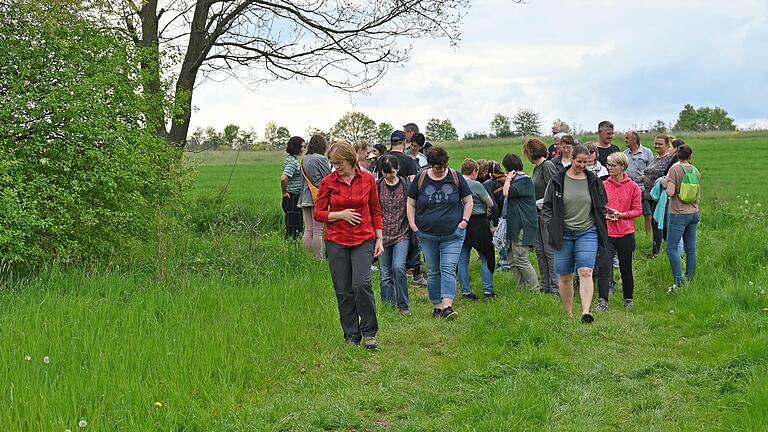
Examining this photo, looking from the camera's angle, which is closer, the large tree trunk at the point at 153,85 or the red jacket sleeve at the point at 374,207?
the red jacket sleeve at the point at 374,207

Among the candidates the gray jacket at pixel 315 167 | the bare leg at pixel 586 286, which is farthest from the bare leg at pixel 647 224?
the gray jacket at pixel 315 167

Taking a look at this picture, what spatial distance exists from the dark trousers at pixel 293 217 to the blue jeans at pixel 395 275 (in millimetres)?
3711

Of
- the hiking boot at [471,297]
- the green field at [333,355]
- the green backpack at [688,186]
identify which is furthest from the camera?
the hiking boot at [471,297]

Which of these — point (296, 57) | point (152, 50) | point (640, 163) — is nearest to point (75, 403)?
point (152, 50)

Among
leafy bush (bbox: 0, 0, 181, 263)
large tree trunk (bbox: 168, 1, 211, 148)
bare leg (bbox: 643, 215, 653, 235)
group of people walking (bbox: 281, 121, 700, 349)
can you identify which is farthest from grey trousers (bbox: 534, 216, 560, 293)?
large tree trunk (bbox: 168, 1, 211, 148)

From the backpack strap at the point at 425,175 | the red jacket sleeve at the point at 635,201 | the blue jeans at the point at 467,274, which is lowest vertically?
the blue jeans at the point at 467,274

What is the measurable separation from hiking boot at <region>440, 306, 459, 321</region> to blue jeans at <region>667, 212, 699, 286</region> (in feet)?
9.87

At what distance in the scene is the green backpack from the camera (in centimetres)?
889

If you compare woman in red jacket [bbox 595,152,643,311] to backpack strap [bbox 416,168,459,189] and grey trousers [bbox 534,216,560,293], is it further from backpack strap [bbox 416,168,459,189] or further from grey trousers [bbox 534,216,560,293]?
backpack strap [bbox 416,168,459,189]

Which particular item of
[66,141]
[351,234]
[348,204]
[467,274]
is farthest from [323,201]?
[66,141]

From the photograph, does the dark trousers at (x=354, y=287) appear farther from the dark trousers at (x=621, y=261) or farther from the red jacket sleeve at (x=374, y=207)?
the dark trousers at (x=621, y=261)

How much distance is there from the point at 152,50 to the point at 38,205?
118 inches

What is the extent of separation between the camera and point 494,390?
17.5 feet

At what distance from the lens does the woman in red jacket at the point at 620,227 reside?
27.5 ft
